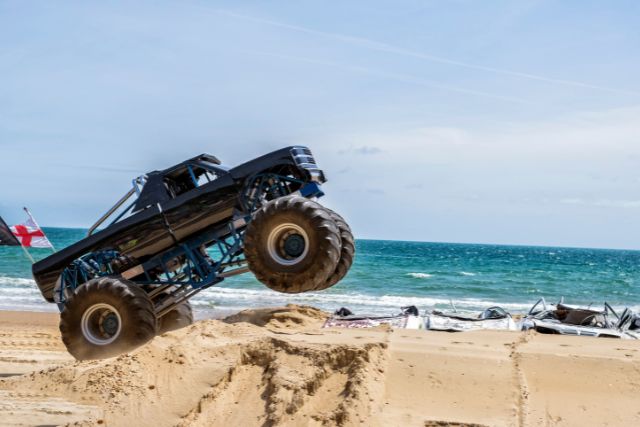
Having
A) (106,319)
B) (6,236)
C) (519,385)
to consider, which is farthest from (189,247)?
(519,385)

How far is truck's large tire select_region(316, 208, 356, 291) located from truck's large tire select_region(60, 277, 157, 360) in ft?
7.70

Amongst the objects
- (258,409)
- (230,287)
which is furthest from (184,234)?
(230,287)

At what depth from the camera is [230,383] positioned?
7273 mm

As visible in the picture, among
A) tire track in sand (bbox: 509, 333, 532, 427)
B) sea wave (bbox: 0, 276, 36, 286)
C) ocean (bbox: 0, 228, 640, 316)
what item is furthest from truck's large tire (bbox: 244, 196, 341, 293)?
sea wave (bbox: 0, 276, 36, 286)

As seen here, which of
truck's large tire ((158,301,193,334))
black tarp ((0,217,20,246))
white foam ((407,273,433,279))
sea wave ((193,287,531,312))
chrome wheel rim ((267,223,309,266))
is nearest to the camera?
chrome wheel rim ((267,223,309,266))

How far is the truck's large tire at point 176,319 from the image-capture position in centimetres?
1230

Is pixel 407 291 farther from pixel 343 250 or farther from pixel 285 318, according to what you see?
pixel 343 250

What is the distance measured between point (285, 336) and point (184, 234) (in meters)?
2.85

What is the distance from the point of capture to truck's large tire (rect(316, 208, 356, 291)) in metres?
9.78

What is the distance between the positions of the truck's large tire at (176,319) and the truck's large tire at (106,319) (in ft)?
6.99

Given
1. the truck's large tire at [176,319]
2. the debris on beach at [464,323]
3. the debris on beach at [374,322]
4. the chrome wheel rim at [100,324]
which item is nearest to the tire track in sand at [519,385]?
the debris on beach at [464,323]

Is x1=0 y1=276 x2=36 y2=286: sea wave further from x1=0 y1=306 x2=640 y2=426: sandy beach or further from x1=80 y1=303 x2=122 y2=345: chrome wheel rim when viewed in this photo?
x1=0 y1=306 x2=640 y2=426: sandy beach

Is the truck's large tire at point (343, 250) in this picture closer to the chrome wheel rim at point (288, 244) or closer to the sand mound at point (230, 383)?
the chrome wheel rim at point (288, 244)

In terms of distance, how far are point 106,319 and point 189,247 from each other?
136cm
